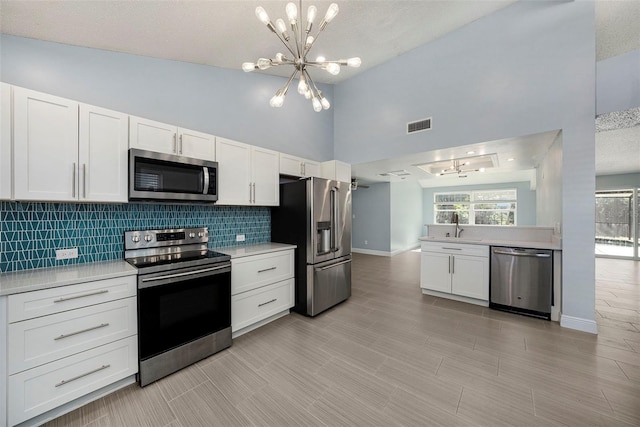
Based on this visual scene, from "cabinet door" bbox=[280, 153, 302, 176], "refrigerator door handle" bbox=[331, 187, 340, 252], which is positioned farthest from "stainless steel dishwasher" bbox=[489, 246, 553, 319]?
"cabinet door" bbox=[280, 153, 302, 176]

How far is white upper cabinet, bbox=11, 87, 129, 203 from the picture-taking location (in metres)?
1.63

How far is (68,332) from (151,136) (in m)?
1.68

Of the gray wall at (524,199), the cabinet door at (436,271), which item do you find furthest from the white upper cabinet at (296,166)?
the gray wall at (524,199)

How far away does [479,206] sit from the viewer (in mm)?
9156

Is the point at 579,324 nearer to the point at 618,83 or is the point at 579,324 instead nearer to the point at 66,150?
the point at 618,83

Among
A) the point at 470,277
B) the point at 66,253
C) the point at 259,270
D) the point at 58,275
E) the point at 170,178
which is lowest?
the point at 470,277

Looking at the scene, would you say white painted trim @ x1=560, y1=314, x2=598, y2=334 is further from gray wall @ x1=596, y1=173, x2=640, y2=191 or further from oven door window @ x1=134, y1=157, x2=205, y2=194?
gray wall @ x1=596, y1=173, x2=640, y2=191

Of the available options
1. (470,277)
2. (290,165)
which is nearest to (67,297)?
(290,165)

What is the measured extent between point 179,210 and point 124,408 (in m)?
1.77

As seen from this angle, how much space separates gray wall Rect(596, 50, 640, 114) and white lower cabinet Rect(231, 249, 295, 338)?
405cm

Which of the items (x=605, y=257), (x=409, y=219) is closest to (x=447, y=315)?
(x=409, y=219)

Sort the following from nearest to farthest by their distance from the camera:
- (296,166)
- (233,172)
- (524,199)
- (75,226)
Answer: (75,226), (233,172), (296,166), (524,199)

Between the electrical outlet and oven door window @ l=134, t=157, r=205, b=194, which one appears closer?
the electrical outlet

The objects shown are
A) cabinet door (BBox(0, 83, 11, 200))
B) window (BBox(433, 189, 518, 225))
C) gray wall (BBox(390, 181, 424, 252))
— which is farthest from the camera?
window (BBox(433, 189, 518, 225))
